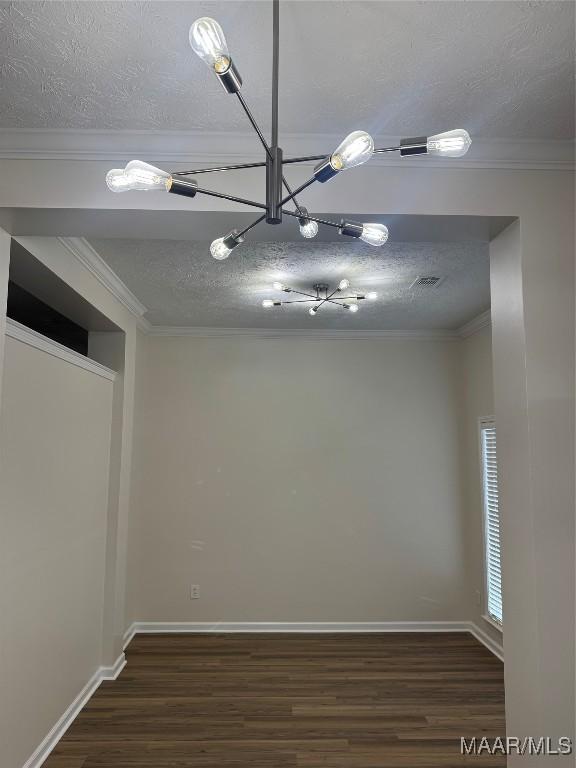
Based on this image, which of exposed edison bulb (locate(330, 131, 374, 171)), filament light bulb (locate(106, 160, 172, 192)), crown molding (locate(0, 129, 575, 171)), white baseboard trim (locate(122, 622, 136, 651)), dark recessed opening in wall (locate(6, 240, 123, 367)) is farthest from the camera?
white baseboard trim (locate(122, 622, 136, 651))

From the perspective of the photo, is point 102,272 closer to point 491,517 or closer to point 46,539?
point 46,539

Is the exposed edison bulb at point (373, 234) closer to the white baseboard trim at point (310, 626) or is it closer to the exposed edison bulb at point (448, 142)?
the exposed edison bulb at point (448, 142)

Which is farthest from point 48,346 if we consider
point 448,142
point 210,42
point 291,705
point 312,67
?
point 291,705

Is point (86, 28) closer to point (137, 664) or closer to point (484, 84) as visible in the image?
point (484, 84)

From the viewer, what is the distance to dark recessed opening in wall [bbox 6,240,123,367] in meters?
2.87

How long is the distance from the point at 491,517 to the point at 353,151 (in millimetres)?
4372

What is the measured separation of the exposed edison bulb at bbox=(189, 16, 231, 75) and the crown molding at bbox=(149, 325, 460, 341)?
Answer: 432 cm

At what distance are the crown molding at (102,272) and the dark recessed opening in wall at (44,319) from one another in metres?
0.46

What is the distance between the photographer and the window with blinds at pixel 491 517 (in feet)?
15.3

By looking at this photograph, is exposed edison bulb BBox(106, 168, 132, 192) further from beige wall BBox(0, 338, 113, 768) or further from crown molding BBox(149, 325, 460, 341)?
crown molding BBox(149, 325, 460, 341)

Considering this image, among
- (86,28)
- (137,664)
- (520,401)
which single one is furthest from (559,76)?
(137,664)

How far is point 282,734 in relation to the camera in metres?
3.29

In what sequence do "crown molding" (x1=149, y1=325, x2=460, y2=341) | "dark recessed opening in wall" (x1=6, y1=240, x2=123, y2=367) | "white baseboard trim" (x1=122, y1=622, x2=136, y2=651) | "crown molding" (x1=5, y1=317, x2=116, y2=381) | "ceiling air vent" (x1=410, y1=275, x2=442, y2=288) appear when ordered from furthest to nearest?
"crown molding" (x1=149, y1=325, x2=460, y2=341) → "white baseboard trim" (x1=122, y1=622, x2=136, y2=651) → "ceiling air vent" (x1=410, y1=275, x2=442, y2=288) → "dark recessed opening in wall" (x1=6, y1=240, x2=123, y2=367) → "crown molding" (x1=5, y1=317, x2=116, y2=381)

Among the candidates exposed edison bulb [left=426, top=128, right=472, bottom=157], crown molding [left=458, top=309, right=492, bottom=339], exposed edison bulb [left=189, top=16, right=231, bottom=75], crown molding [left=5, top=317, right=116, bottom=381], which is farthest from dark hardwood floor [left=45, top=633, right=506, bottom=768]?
exposed edison bulb [left=189, top=16, right=231, bottom=75]
